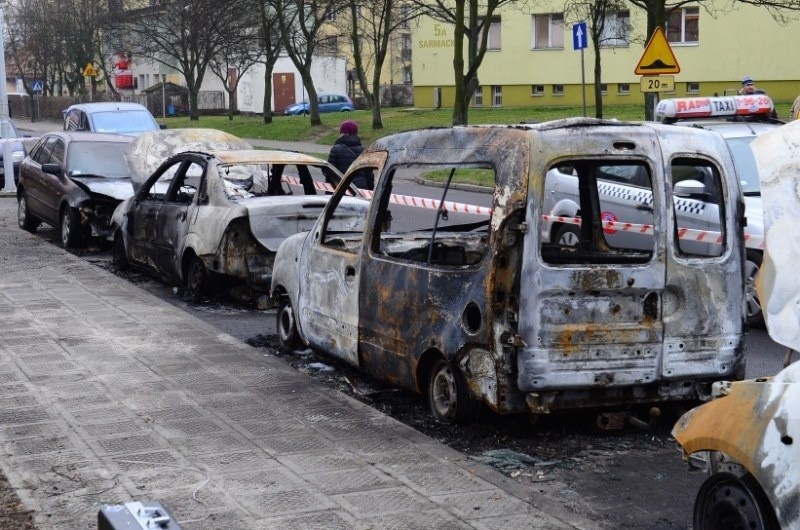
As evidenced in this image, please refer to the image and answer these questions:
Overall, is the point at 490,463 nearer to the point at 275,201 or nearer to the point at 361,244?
the point at 361,244

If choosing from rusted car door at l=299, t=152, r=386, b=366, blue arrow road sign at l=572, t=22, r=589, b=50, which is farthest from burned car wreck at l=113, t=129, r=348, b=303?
blue arrow road sign at l=572, t=22, r=589, b=50

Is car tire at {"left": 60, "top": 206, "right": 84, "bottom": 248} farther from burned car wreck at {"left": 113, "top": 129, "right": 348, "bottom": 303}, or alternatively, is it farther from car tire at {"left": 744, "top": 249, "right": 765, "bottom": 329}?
car tire at {"left": 744, "top": 249, "right": 765, "bottom": 329}

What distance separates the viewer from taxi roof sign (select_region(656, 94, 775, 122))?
13.1 metres

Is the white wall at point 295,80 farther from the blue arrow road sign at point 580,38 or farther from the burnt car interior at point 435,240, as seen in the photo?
the burnt car interior at point 435,240

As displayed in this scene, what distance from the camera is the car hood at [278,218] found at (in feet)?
38.0

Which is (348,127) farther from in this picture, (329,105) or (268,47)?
(329,105)

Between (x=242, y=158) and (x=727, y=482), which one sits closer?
(x=727, y=482)

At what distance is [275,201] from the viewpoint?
11812mm

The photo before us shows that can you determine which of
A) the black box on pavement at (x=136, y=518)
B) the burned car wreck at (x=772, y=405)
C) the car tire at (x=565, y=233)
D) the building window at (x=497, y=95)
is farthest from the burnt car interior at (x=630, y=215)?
the building window at (x=497, y=95)

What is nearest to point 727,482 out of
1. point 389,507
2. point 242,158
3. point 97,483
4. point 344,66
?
point 389,507

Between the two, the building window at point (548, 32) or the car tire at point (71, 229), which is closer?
the car tire at point (71, 229)

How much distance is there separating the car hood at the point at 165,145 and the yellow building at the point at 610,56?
2835 cm

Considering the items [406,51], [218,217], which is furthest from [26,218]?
[406,51]

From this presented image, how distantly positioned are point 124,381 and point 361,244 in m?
1.99
